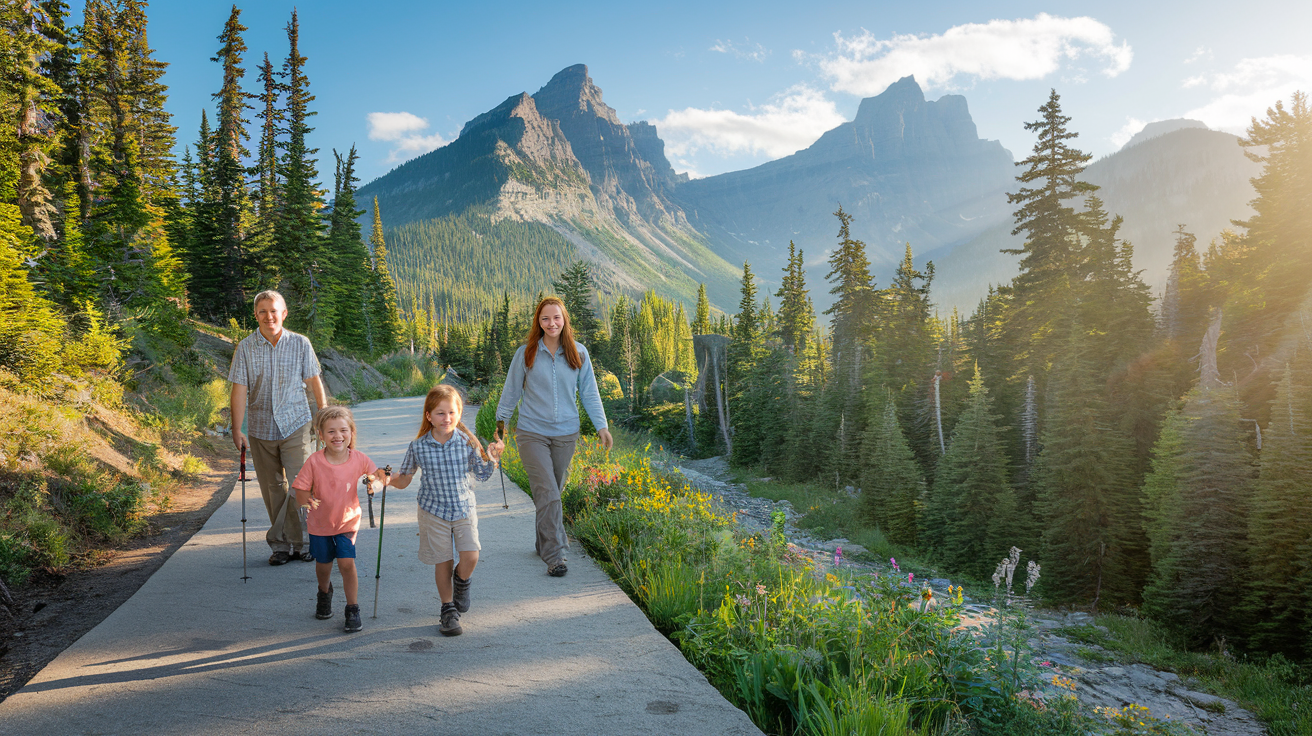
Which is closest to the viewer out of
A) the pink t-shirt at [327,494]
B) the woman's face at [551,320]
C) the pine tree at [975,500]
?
the pink t-shirt at [327,494]

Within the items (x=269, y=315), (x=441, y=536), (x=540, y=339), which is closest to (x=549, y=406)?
(x=540, y=339)

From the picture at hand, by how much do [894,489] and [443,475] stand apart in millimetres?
30850

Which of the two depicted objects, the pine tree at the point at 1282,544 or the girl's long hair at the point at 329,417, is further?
the pine tree at the point at 1282,544

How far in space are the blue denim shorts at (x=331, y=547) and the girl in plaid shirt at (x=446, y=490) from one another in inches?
19.2

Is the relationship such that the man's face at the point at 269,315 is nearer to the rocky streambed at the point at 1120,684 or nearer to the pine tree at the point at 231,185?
the rocky streambed at the point at 1120,684

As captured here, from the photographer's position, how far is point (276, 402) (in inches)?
215

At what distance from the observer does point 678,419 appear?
196ft

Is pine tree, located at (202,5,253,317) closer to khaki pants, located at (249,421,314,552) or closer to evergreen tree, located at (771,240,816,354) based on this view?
khaki pants, located at (249,421,314,552)

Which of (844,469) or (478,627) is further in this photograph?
(844,469)

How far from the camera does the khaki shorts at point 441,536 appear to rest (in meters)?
4.34

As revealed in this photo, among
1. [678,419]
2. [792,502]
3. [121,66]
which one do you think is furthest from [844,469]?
[121,66]

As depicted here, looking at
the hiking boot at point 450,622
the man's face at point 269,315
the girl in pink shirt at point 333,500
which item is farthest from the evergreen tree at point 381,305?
the hiking boot at point 450,622

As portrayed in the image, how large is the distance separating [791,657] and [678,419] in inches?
2224

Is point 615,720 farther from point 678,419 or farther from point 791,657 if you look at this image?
point 678,419
